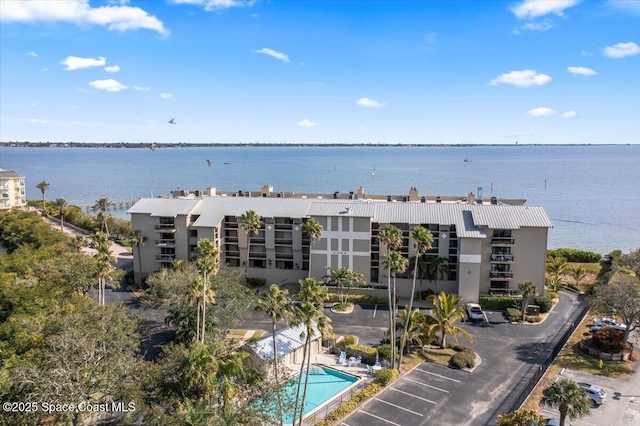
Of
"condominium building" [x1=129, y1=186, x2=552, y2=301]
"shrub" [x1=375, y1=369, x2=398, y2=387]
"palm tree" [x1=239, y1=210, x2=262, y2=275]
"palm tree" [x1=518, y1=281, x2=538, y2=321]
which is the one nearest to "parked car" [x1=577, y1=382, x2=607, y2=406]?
"shrub" [x1=375, y1=369, x2=398, y2=387]

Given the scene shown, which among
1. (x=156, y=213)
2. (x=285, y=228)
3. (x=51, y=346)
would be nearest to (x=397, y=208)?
(x=285, y=228)

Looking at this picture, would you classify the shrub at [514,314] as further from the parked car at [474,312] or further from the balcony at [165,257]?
the balcony at [165,257]

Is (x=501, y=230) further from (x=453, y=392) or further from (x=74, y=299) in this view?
(x=74, y=299)

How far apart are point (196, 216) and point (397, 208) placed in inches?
1090

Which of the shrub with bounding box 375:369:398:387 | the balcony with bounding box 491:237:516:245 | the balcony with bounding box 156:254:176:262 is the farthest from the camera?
the balcony with bounding box 156:254:176:262

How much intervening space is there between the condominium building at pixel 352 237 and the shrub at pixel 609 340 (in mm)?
13083

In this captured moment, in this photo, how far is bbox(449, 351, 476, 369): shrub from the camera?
1657 inches

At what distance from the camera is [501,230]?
193 ft

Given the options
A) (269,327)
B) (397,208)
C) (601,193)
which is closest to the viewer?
(269,327)

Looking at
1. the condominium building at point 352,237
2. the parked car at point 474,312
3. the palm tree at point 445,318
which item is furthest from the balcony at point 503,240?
the palm tree at point 445,318

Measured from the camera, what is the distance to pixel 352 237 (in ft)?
201

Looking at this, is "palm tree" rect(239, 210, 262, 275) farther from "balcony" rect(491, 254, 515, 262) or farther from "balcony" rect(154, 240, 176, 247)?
"balcony" rect(491, 254, 515, 262)

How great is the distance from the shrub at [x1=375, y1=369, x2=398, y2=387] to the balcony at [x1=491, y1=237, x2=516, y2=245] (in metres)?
25.9

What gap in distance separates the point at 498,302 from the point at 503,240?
24.8 ft
